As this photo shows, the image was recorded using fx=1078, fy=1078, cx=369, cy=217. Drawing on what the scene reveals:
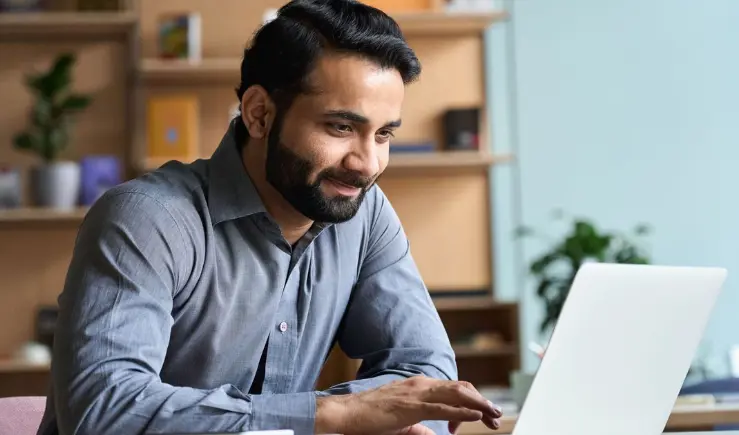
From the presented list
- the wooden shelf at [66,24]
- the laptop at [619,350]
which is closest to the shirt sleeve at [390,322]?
the laptop at [619,350]

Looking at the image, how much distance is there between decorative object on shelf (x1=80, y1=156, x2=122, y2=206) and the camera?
4.08m

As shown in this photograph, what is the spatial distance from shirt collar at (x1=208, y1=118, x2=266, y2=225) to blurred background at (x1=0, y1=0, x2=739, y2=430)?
2436mm

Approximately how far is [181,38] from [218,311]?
2.78m

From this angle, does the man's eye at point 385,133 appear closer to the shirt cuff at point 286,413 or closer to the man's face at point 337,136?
the man's face at point 337,136

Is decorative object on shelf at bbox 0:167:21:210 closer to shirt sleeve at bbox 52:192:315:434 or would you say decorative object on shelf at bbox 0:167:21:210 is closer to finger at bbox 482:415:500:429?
shirt sleeve at bbox 52:192:315:434

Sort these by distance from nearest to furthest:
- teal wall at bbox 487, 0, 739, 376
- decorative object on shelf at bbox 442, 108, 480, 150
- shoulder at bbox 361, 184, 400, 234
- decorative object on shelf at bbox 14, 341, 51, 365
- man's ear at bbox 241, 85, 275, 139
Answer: man's ear at bbox 241, 85, 275, 139 < shoulder at bbox 361, 184, 400, 234 < decorative object on shelf at bbox 14, 341, 51, 365 < decorative object on shelf at bbox 442, 108, 480, 150 < teal wall at bbox 487, 0, 739, 376

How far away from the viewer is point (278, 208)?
5.49 feet

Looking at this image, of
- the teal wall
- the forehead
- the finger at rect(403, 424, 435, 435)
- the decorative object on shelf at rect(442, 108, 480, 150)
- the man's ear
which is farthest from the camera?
the teal wall

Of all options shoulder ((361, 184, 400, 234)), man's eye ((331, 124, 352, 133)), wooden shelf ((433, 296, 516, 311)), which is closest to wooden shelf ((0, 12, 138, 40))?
wooden shelf ((433, 296, 516, 311))

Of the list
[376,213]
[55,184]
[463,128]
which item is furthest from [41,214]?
[376,213]

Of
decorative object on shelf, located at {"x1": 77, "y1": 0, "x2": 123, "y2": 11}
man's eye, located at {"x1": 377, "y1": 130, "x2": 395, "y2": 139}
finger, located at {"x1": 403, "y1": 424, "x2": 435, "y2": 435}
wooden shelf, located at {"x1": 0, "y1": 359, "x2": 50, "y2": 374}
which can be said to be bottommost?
wooden shelf, located at {"x1": 0, "y1": 359, "x2": 50, "y2": 374}

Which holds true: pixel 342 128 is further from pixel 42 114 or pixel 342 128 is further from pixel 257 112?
pixel 42 114

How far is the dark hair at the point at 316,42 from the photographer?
1568mm

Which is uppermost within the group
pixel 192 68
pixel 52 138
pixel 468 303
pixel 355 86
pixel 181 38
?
pixel 181 38
